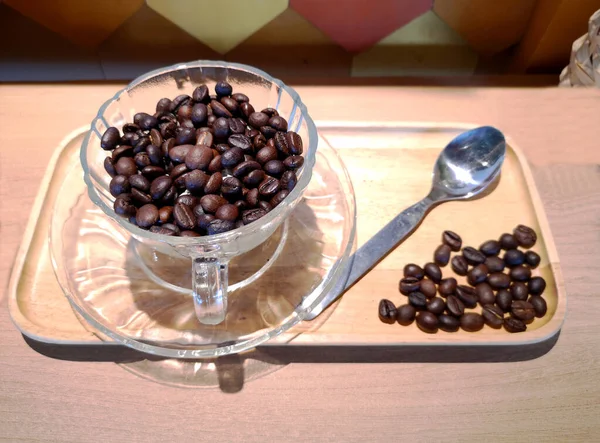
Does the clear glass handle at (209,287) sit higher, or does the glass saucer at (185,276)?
the clear glass handle at (209,287)

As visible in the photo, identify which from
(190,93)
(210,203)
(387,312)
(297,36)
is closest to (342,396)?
(387,312)

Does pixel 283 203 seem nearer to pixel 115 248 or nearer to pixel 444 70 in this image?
pixel 115 248

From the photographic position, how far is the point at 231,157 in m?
0.79

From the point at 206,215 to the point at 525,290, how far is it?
1.88 ft

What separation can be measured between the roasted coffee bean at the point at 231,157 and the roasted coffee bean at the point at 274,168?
0.05 meters

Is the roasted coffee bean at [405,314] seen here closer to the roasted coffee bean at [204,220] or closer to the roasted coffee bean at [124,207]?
the roasted coffee bean at [204,220]

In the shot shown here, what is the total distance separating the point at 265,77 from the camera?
3.10ft

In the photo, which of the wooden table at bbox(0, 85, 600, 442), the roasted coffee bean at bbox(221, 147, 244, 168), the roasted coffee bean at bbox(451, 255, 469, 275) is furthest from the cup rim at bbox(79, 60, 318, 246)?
the roasted coffee bean at bbox(451, 255, 469, 275)

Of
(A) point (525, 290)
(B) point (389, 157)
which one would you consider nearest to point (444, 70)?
(B) point (389, 157)

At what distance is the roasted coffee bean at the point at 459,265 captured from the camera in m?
0.91

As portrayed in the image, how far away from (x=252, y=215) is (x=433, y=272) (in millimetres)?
354

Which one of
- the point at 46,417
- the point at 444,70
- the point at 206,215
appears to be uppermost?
the point at 206,215

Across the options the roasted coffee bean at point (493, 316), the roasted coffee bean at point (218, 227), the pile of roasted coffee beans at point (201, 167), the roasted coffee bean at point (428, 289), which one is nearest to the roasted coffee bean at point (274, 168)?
the pile of roasted coffee beans at point (201, 167)

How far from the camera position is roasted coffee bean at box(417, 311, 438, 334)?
817mm
